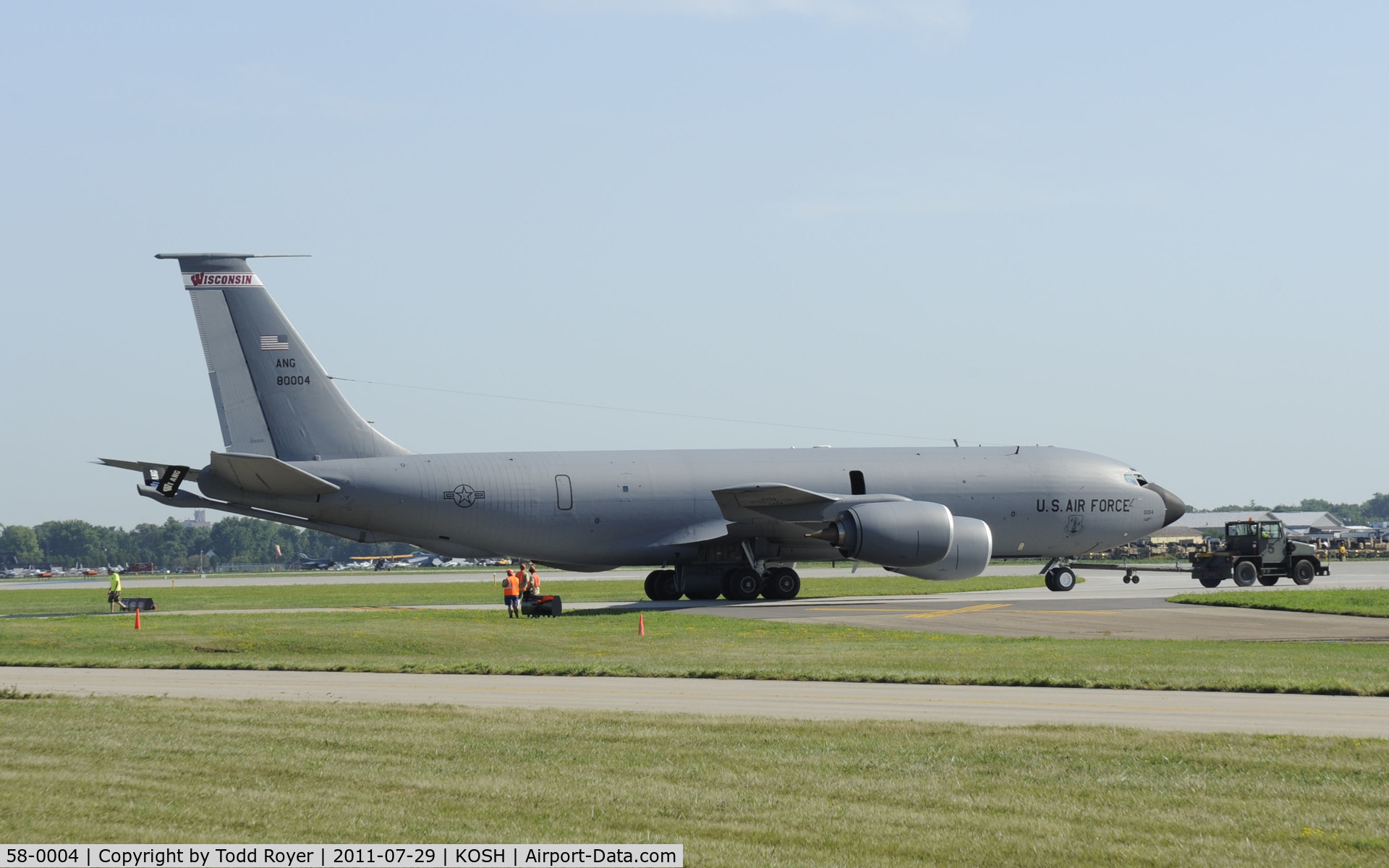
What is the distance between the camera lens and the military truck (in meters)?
46.6

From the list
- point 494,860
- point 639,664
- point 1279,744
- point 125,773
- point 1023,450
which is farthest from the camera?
point 1023,450

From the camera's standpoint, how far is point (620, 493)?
1569 inches

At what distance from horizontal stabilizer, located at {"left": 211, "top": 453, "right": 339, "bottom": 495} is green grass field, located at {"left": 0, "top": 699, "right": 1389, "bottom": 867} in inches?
A: 813

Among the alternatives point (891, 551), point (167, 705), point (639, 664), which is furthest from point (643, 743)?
point (891, 551)

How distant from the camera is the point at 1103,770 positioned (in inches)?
439

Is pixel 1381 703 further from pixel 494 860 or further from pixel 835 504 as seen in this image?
pixel 835 504

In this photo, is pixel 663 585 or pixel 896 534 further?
pixel 663 585

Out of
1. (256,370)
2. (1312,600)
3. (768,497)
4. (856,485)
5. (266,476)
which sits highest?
(256,370)

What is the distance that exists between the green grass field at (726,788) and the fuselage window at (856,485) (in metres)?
26.5

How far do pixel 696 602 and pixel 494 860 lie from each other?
32010 mm

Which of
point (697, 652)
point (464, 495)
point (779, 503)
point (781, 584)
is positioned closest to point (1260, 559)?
point (781, 584)

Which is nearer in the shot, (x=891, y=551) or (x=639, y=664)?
(x=639, y=664)

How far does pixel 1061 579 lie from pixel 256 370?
26.4 metres

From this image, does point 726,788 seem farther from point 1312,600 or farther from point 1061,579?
point 1061,579
